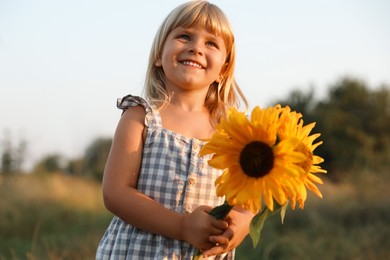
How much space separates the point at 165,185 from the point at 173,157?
0.11 metres

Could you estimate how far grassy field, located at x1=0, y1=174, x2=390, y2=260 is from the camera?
6.98 metres

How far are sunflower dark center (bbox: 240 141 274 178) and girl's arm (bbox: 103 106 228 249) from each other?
0.99 feet

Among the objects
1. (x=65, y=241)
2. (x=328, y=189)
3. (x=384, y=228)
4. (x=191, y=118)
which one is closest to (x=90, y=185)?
(x=328, y=189)

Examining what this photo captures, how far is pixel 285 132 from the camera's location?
1835 mm

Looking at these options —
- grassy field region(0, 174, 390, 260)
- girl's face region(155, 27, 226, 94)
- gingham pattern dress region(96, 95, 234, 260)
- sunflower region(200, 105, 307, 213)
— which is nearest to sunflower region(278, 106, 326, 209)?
sunflower region(200, 105, 307, 213)

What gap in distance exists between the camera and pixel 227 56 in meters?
2.75

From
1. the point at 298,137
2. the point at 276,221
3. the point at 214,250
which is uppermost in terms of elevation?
the point at 298,137

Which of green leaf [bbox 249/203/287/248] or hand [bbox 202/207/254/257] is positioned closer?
green leaf [bbox 249/203/287/248]

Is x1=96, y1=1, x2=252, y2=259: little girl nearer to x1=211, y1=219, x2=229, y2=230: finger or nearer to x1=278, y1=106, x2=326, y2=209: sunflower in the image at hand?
x1=211, y1=219, x2=229, y2=230: finger

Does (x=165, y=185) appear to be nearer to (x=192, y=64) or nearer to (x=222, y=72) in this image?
(x=192, y=64)

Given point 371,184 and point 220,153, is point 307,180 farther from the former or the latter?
point 371,184

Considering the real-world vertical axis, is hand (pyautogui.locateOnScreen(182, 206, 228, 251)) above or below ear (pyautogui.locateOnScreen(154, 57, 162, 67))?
below

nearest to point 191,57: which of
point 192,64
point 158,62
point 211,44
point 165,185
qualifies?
point 192,64

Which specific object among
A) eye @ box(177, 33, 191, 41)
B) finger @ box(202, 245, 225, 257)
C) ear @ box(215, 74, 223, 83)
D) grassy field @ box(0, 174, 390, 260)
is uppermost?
eye @ box(177, 33, 191, 41)
